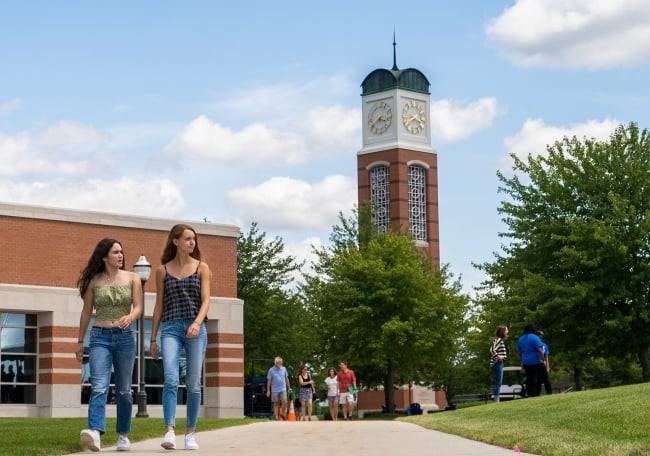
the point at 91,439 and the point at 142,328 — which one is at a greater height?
the point at 142,328

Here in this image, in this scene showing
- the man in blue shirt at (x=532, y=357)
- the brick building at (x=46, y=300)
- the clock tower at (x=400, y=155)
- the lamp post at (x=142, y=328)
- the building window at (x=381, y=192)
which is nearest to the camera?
the man in blue shirt at (x=532, y=357)

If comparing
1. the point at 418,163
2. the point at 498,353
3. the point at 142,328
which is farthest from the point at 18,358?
the point at 418,163

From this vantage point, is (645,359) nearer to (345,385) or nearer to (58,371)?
(345,385)

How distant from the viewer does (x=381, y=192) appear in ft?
331

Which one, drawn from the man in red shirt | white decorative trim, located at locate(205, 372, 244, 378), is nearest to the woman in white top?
the man in red shirt

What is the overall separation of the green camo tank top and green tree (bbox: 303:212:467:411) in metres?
42.0

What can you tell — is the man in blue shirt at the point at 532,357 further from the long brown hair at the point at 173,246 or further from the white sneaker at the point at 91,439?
the white sneaker at the point at 91,439

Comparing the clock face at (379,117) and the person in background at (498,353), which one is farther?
the clock face at (379,117)

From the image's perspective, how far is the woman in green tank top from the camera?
11047 mm

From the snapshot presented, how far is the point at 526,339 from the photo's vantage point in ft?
77.0

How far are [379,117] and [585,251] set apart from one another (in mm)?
68172

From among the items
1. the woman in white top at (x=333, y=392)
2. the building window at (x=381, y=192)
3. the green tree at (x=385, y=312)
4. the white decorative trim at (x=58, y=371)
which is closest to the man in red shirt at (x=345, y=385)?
the woman in white top at (x=333, y=392)

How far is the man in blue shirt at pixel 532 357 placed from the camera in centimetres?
2350

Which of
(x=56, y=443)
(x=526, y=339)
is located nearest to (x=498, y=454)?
(x=56, y=443)
